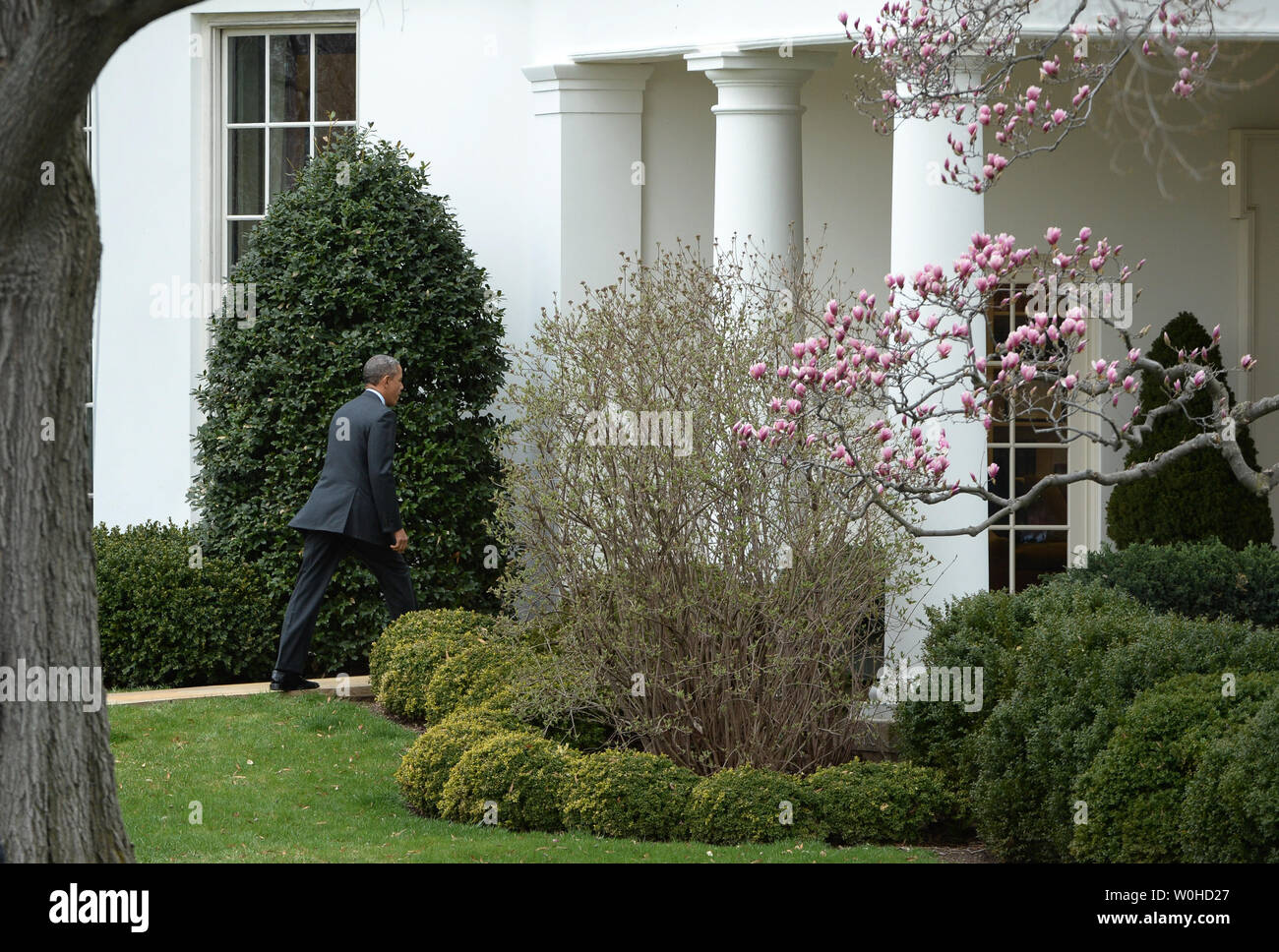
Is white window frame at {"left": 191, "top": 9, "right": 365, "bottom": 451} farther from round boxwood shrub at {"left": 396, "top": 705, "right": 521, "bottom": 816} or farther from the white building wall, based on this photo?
round boxwood shrub at {"left": 396, "top": 705, "right": 521, "bottom": 816}

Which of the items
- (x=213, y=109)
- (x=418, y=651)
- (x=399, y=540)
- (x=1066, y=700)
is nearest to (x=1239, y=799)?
(x=1066, y=700)

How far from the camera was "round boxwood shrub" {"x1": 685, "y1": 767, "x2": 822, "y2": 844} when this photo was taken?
714cm

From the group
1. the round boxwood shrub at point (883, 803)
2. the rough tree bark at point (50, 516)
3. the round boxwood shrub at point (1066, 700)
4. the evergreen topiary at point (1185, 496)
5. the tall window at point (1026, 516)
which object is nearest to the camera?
the rough tree bark at point (50, 516)

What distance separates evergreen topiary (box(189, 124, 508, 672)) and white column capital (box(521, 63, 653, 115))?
43.9 inches

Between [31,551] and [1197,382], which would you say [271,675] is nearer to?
[31,551]

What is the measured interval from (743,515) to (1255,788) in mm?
3131

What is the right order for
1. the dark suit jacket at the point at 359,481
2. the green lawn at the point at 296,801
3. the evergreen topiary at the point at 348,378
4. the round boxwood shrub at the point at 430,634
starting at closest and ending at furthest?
the green lawn at the point at 296,801
the round boxwood shrub at the point at 430,634
the dark suit jacket at the point at 359,481
the evergreen topiary at the point at 348,378

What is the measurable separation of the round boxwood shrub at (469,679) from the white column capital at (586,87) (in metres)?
4.21

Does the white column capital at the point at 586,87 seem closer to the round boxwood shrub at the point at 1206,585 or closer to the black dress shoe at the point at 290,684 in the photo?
the black dress shoe at the point at 290,684

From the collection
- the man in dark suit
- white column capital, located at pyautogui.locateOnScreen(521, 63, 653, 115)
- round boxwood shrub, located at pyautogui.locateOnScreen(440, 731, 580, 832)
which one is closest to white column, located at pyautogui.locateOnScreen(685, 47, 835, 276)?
white column capital, located at pyautogui.locateOnScreen(521, 63, 653, 115)

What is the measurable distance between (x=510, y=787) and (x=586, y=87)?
5.75 meters

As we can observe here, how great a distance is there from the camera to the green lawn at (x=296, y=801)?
6758 mm

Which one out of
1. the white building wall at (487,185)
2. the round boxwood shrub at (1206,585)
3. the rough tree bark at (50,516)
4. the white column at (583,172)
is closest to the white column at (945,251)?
A: the round boxwood shrub at (1206,585)

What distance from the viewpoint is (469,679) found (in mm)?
8867
